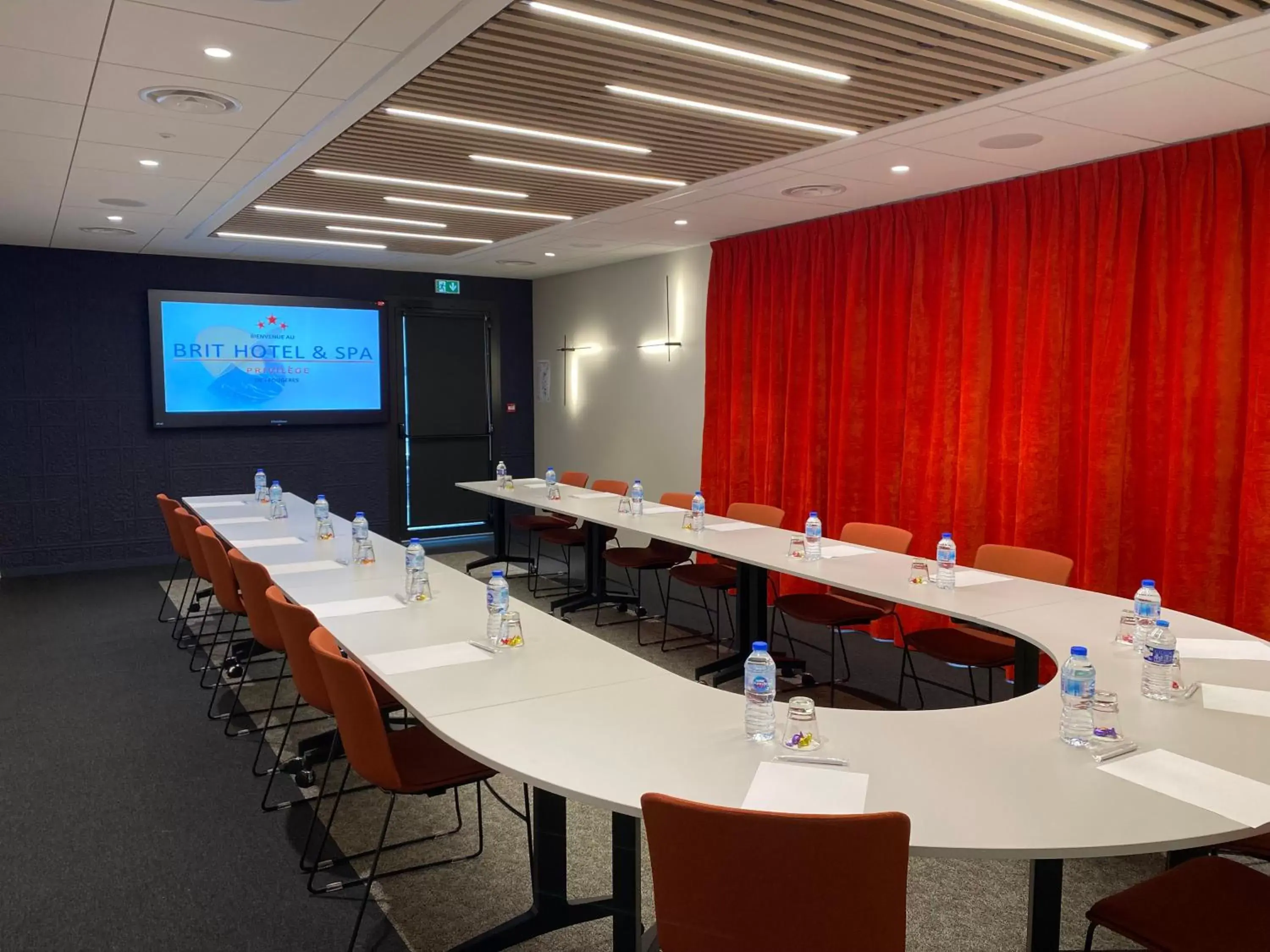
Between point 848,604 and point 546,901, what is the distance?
2.53m

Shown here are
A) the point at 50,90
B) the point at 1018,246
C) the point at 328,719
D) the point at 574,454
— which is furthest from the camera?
the point at 574,454

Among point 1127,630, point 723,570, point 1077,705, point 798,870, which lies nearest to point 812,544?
point 723,570

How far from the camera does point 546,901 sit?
2.59m

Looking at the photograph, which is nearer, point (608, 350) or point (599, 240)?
point (599, 240)

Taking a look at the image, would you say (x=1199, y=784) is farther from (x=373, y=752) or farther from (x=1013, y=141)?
(x=1013, y=141)

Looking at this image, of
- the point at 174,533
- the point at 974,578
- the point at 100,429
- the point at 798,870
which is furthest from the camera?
the point at 100,429

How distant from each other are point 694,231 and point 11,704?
539cm

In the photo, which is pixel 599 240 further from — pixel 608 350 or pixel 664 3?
pixel 664 3

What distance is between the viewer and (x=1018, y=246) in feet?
16.8

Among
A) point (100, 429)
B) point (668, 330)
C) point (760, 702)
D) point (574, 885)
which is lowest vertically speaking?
point (574, 885)

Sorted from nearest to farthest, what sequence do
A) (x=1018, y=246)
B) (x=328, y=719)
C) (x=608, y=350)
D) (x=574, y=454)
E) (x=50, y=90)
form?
(x=50, y=90), (x=328, y=719), (x=1018, y=246), (x=608, y=350), (x=574, y=454)

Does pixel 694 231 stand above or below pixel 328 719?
above

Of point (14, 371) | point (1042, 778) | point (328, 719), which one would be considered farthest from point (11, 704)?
point (1042, 778)

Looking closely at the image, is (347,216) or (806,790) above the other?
(347,216)
